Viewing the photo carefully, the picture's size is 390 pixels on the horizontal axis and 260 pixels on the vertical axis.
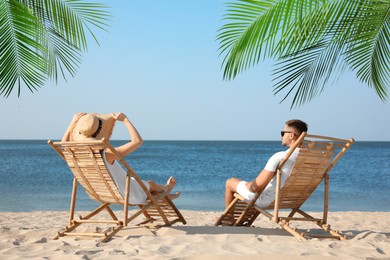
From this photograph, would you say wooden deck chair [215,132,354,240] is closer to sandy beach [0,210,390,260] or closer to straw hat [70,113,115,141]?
sandy beach [0,210,390,260]

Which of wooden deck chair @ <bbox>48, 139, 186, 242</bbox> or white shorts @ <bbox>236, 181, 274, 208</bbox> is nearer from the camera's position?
wooden deck chair @ <bbox>48, 139, 186, 242</bbox>

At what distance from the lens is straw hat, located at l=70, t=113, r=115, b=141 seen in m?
4.44

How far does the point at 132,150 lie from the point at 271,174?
3.69 ft

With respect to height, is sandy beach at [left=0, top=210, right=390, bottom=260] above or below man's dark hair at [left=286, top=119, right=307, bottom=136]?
below

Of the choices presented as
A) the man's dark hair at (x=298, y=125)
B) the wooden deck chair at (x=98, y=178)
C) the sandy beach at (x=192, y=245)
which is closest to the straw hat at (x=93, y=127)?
the wooden deck chair at (x=98, y=178)

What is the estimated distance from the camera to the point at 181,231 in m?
4.61

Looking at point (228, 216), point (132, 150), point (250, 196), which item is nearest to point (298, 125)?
point (250, 196)

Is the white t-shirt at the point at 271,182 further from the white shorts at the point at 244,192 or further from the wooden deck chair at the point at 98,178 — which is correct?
the wooden deck chair at the point at 98,178

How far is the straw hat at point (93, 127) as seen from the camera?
4.44 meters

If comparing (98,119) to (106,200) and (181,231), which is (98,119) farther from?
(181,231)

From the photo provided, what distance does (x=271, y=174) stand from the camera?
452cm

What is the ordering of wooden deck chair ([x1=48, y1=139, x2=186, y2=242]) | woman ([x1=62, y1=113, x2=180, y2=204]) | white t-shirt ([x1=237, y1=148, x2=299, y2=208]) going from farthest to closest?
white t-shirt ([x1=237, y1=148, x2=299, y2=208]), woman ([x1=62, y1=113, x2=180, y2=204]), wooden deck chair ([x1=48, y1=139, x2=186, y2=242])

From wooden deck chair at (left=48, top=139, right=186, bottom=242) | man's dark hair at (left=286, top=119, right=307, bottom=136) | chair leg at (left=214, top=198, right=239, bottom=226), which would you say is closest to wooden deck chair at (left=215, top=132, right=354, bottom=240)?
chair leg at (left=214, top=198, right=239, bottom=226)

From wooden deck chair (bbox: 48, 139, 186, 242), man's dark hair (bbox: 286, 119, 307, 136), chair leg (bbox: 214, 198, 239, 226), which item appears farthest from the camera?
chair leg (bbox: 214, 198, 239, 226)
